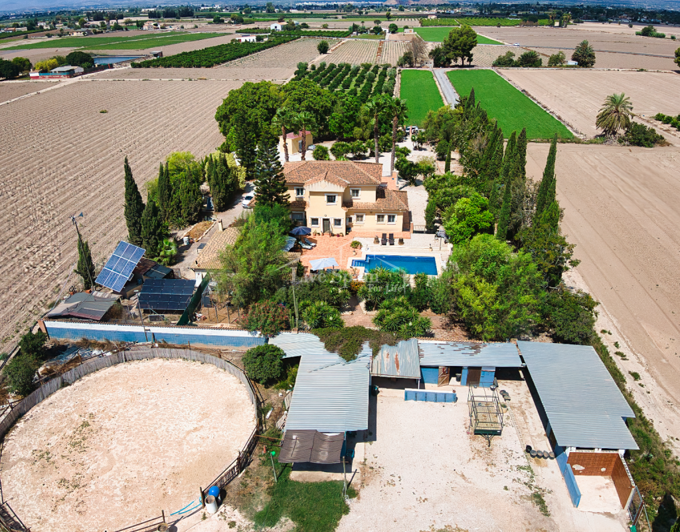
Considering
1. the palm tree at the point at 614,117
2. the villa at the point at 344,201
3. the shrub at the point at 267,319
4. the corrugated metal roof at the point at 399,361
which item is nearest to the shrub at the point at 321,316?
the shrub at the point at 267,319

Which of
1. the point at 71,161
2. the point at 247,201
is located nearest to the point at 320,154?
the point at 247,201

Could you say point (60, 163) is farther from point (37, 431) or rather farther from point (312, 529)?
point (312, 529)

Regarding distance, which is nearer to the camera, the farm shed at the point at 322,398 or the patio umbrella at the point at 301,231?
the farm shed at the point at 322,398

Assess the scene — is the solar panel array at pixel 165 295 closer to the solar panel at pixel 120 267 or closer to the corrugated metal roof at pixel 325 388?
the solar panel at pixel 120 267

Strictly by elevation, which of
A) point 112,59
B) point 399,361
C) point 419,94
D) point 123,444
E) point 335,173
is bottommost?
point 123,444

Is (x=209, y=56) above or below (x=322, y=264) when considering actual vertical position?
above

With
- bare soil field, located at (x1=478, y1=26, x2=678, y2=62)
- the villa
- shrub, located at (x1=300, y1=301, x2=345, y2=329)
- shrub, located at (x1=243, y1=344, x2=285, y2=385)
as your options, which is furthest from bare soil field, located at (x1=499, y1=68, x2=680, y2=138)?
shrub, located at (x1=243, y1=344, x2=285, y2=385)

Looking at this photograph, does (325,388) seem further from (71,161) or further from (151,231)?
(71,161)
